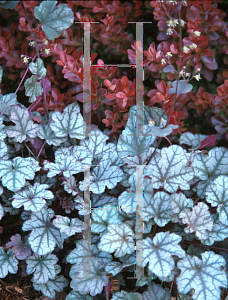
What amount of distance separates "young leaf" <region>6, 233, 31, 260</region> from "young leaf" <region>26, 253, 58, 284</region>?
44 mm

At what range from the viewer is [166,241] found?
44.2 inches

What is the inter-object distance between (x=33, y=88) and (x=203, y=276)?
113 centimetres

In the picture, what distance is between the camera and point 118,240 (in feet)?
3.77

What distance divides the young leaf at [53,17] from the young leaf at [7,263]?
1.05m

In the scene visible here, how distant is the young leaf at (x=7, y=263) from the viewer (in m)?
1.25

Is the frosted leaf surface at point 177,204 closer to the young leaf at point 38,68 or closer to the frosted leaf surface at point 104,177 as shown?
the frosted leaf surface at point 104,177

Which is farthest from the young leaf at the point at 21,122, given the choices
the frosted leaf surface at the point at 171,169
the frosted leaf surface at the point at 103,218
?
the frosted leaf surface at the point at 171,169

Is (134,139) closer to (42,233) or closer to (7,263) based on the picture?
(42,233)

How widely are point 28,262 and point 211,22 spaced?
154 cm

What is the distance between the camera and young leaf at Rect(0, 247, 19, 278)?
125 centimetres

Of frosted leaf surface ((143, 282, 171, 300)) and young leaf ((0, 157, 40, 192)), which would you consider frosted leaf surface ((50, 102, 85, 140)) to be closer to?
young leaf ((0, 157, 40, 192))

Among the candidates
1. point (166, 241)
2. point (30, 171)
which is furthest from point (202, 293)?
point (30, 171)

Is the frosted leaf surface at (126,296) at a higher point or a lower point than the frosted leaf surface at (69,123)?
lower

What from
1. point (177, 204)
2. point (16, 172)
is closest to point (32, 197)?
point (16, 172)
